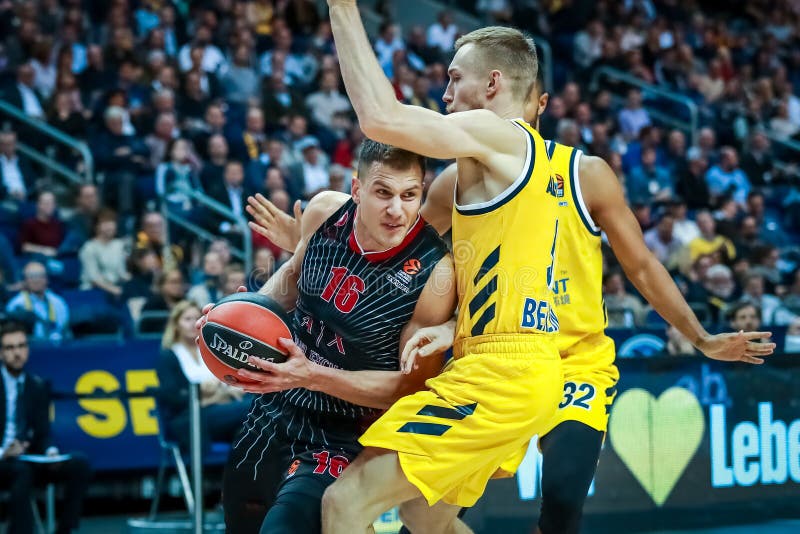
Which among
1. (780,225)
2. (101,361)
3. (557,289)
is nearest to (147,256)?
(101,361)

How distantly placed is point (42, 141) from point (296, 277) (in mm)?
8020

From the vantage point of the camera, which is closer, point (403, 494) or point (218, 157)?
point (403, 494)

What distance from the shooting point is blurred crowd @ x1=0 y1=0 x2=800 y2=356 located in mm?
10391

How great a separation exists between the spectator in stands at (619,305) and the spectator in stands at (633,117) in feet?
17.5

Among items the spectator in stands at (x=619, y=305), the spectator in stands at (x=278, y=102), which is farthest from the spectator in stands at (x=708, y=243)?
the spectator in stands at (x=278, y=102)

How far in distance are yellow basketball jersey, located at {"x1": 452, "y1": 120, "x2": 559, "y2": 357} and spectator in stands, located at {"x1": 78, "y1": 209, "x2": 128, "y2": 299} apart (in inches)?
266

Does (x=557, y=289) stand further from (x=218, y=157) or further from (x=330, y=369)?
(x=218, y=157)

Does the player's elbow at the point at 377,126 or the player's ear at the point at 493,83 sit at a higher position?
the player's ear at the point at 493,83

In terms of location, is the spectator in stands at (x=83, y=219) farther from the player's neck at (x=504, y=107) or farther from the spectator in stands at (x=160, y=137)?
the player's neck at (x=504, y=107)

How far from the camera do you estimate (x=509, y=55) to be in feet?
13.6

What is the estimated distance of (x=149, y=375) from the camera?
348 inches

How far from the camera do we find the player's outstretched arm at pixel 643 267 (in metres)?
4.46

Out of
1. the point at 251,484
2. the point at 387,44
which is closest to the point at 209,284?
the point at 251,484

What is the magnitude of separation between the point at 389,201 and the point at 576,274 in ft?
2.98
